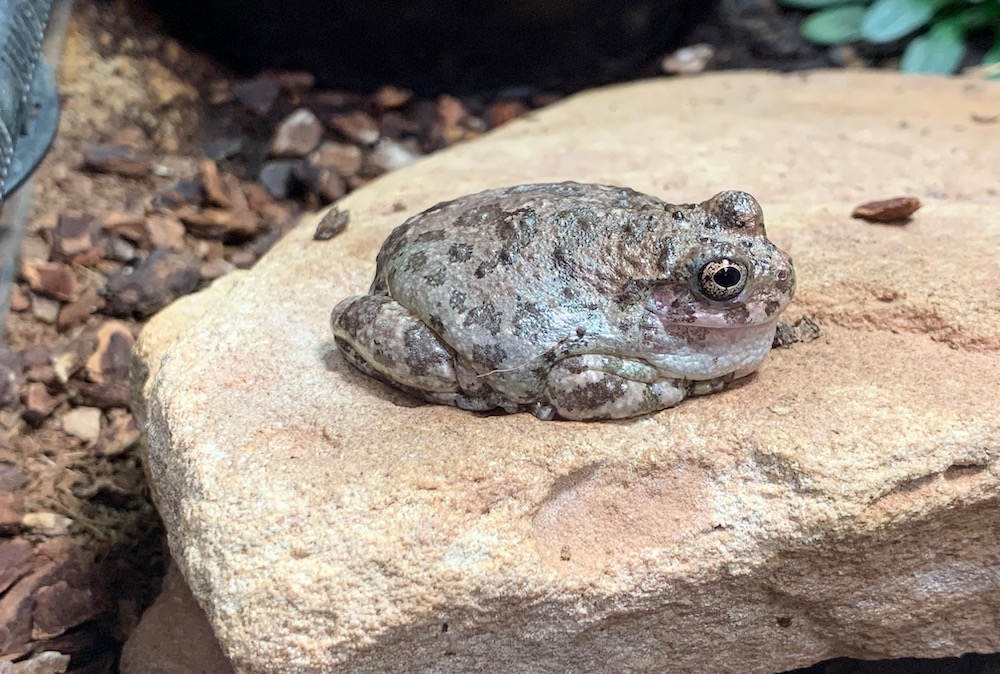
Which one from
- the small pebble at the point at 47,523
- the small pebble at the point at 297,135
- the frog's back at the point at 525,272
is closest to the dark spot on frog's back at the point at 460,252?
the frog's back at the point at 525,272

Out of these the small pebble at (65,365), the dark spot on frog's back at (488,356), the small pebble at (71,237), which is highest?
the small pebble at (71,237)

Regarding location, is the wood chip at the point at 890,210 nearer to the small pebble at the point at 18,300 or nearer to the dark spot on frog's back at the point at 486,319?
the dark spot on frog's back at the point at 486,319

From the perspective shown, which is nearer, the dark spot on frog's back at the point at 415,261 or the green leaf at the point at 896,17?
the dark spot on frog's back at the point at 415,261

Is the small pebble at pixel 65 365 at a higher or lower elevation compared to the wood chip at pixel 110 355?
higher

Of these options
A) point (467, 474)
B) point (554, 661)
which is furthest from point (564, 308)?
point (554, 661)

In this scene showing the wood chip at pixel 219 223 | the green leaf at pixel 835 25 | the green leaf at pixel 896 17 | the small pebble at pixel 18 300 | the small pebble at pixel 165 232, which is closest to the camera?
the small pebble at pixel 18 300

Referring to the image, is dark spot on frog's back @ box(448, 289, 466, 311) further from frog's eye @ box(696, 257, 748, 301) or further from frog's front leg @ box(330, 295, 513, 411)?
frog's eye @ box(696, 257, 748, 301)

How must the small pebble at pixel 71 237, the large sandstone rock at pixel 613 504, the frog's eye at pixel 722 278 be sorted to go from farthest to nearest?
the small pebble at pixel 71 237, the frog's eye at pixel 722 278, the large sandstone rock at pixel 613 504
